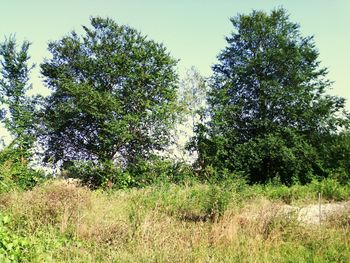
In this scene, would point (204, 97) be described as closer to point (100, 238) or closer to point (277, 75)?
point (277, 75)

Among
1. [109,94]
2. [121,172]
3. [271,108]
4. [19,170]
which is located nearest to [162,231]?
[19,170]

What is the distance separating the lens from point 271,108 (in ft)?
81.3

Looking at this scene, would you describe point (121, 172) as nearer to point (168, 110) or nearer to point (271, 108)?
point (168, 110)

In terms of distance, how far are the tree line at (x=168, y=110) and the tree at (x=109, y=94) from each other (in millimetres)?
66

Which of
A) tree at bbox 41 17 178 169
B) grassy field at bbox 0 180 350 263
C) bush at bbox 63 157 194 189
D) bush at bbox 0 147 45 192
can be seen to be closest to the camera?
grassy field at bbox 0 180 350 263

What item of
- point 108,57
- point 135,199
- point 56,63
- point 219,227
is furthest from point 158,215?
point 56,63

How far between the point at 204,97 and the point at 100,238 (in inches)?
803

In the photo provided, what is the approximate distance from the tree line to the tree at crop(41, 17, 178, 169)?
7cm

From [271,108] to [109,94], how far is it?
37.7 ft

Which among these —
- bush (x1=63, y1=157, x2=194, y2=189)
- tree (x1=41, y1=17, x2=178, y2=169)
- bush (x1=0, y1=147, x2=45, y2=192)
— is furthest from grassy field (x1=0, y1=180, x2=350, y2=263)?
tree (x1=41, y1=17, x2=178, y2=169)

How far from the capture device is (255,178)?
2500cm

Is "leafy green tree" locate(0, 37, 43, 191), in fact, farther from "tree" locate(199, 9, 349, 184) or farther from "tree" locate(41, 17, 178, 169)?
"tree" locate(199, 9, 349, 184)

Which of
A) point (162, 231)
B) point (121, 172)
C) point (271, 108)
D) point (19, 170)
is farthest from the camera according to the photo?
point (271, 108)

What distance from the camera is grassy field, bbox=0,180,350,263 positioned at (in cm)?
580
